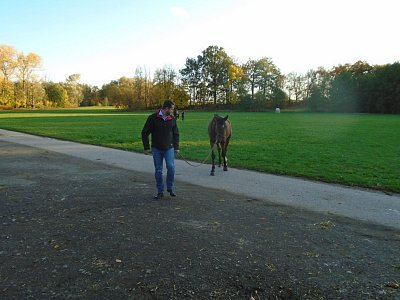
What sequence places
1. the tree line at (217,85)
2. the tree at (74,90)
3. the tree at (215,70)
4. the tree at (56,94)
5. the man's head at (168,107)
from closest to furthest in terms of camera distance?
the man's head at (168,107) < the tree line at (217,85) < the tree at (215,70) < the tree at (56,94) < the tree at (74,90)

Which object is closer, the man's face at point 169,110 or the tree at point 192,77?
the man's face at point 169,110

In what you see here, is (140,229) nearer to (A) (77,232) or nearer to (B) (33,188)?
(A) (77,232)

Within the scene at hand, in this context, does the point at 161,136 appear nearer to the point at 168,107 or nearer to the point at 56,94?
the point at 168,107

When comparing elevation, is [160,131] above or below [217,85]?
below

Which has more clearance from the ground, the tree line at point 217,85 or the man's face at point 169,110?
the tree line at point 217,85

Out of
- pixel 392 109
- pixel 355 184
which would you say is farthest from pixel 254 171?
pixel 392 109

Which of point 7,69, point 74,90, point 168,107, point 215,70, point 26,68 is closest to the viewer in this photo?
point 168,107

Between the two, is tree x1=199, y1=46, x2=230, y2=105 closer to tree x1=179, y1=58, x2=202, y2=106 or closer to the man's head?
tree x1=179, y1=58, x2=202, y2=106

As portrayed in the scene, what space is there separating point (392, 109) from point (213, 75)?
42985 mm

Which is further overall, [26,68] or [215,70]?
[215,70]

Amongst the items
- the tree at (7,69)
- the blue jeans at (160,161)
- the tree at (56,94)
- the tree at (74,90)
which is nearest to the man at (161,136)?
the blue jeans at (160,161)

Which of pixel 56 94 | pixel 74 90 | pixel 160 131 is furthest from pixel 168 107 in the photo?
pixel 74 90

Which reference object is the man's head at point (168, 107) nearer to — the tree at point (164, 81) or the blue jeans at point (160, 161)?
the blue jeans at point (160, 161)

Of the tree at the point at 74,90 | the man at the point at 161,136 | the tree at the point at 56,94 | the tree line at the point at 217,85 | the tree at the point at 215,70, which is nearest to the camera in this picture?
the man at the point at 161,136
